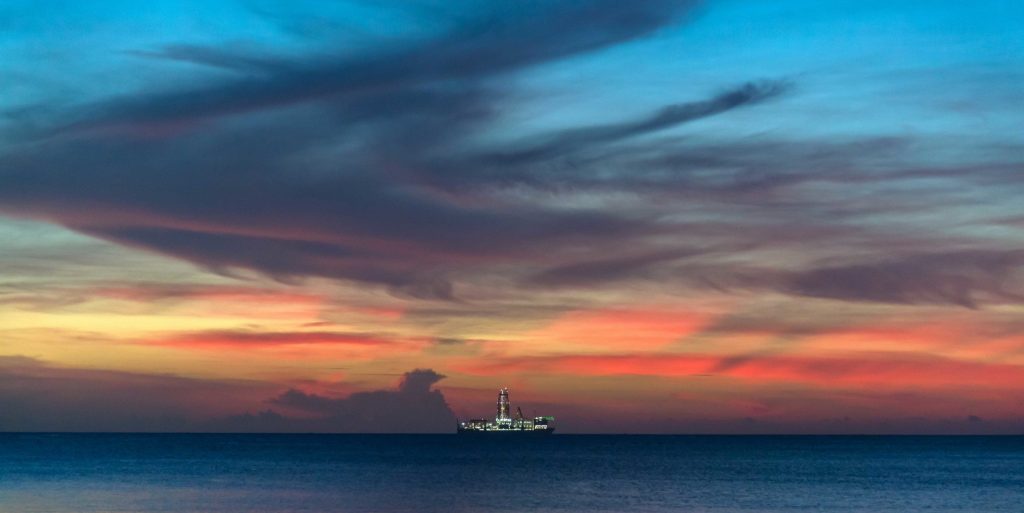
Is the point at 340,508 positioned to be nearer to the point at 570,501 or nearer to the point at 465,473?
the point at 570,501

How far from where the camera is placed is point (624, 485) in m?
130

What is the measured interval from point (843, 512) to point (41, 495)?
71711mm

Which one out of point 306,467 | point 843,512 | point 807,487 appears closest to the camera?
point 843,512

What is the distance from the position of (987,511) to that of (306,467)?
102503 mm

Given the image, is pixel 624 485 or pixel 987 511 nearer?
pixel 987 511

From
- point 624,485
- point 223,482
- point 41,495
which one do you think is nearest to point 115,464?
point 223,482

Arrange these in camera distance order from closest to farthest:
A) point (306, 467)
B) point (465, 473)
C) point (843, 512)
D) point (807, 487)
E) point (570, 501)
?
point (843, 512) → point (570, 501) → point (807, 487) → point (465, 473) → point (306, 467)

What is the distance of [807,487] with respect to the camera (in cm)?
12788

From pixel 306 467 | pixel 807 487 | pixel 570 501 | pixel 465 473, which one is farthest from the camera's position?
pixel 306 467

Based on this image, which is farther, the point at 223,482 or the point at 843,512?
the point at 223,482

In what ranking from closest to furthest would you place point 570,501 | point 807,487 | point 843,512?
point 843,512
point 570,501
point 807,487

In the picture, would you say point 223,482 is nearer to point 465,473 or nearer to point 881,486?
point 465,473

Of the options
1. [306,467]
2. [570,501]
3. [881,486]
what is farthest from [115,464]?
[881,486]

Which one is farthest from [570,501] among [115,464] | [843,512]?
[115,464]
